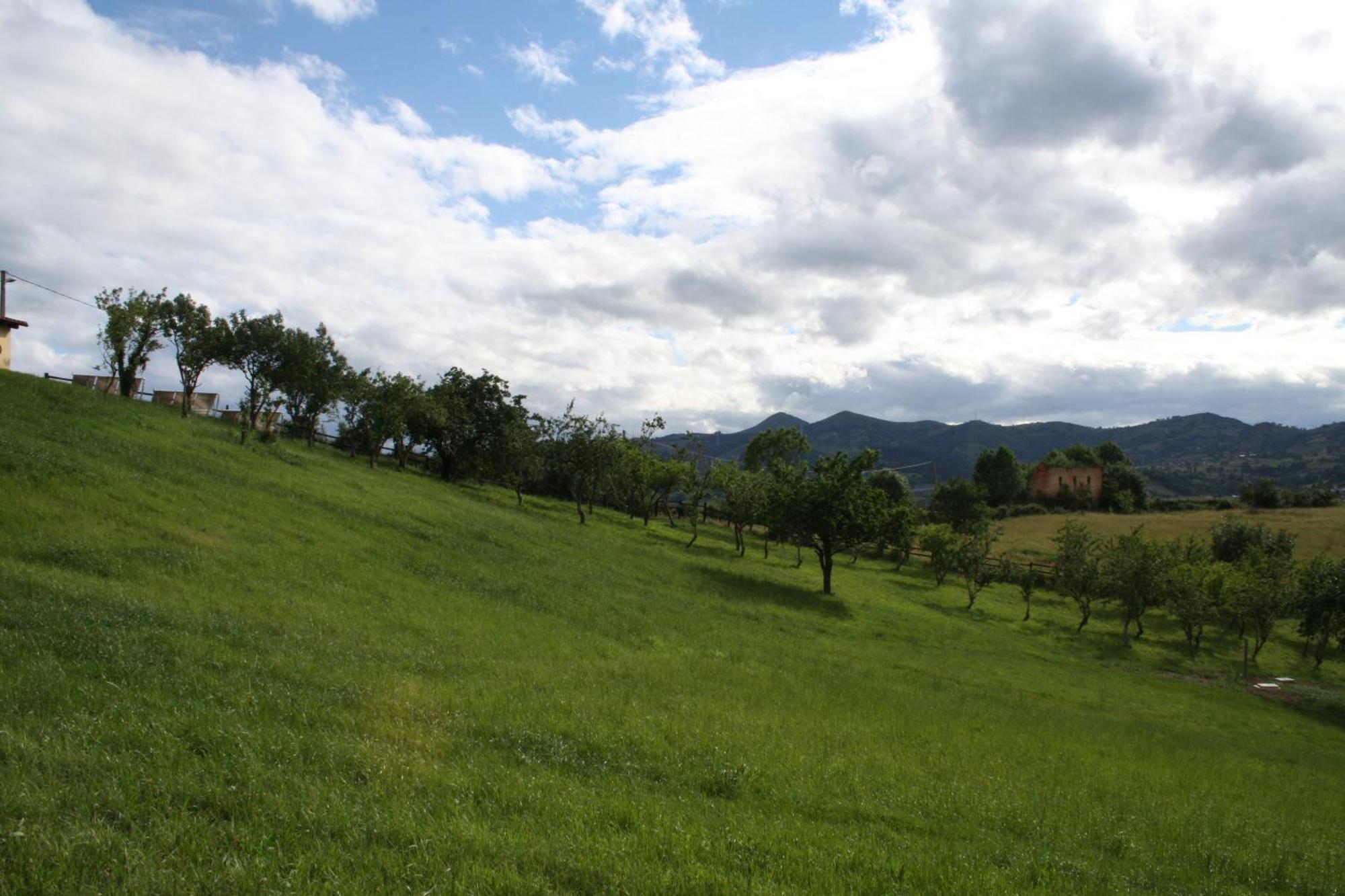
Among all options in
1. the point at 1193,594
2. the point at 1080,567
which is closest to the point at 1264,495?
the point at 1080,567

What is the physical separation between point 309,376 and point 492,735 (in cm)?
5419

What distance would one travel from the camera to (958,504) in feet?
309

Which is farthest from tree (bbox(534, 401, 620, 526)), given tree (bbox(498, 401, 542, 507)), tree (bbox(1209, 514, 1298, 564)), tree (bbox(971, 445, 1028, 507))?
tree (bbox(971, 445, 1028, 507))

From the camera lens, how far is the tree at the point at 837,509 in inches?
1837

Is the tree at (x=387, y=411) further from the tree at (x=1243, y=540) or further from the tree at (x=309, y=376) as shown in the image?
the tree at (x=1243, y=540)

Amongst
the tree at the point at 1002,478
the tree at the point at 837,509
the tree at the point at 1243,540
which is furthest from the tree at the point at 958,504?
the tree at the point at 837,509

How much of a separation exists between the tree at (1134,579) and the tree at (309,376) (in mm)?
60803

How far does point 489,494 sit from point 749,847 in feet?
194

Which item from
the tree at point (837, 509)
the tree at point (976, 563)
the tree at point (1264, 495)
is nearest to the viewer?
the tree at point (837, 509)

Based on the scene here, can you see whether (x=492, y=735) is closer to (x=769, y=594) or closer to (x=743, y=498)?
(x=769, y=594)

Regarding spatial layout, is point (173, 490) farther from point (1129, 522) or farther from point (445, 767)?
point (1129, 522)

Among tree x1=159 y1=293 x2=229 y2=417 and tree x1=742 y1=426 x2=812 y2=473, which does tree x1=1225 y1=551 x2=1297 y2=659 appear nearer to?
tree x1=742 y1=426 x2=812 y2=473

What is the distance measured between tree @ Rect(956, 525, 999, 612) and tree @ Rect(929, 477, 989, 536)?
2567cm

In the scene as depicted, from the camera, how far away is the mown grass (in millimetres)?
81250
